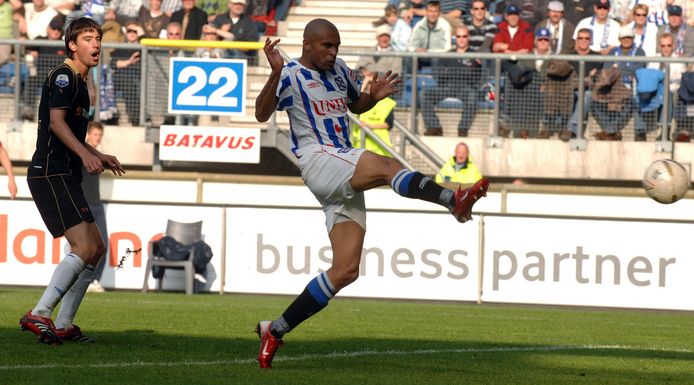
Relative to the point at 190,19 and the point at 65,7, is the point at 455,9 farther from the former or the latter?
the point at 65,7

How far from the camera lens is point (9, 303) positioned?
14.3 m

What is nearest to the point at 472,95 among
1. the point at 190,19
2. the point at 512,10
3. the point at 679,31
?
the point at 512,10

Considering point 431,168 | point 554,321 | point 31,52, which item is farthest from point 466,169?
point 31,52

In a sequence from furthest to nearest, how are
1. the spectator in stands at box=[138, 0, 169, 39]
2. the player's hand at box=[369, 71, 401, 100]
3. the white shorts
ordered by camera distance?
the spectator in stands at box=[138, 0, 169, 39], the player's hand at box=[369, 71, 401, 100], the white shorts

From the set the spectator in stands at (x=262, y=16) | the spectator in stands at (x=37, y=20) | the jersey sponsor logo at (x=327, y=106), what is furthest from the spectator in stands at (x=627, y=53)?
the jersey sponsor logo at (x=327, y=106)

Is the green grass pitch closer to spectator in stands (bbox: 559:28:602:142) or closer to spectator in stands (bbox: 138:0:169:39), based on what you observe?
spectator in stands (bbox: 559:28:602:142)

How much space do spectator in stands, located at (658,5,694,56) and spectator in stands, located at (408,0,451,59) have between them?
129 inches

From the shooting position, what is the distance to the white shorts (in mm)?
8633

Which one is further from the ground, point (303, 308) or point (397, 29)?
point (397, 29)

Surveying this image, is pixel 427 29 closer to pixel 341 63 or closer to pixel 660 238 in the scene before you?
pixel 660 238

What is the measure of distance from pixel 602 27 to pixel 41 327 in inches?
539

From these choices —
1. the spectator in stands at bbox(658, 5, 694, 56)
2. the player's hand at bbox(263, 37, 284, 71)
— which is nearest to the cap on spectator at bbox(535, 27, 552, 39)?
the spectator in stands at bbox(658, 5, 694, 56)

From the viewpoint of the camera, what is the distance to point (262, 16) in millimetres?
23266

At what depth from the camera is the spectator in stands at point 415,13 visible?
2245cm
